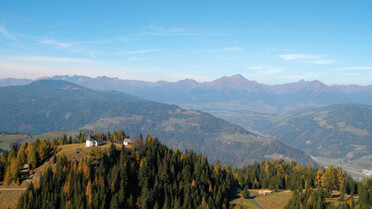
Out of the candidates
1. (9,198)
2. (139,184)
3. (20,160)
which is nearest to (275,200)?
(139,184)

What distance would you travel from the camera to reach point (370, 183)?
120 m

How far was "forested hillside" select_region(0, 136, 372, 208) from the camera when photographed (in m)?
97.0

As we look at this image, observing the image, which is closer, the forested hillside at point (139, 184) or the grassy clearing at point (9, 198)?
the grassy clearing at point (9, 198)

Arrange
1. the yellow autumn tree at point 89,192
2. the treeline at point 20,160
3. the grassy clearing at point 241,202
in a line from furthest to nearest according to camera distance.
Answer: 1. the grassy clearing at point 241,202
2. the treeline at point 20,160
3. the yellow autumn tree at point 89,192

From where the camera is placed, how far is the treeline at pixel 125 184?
96000 millimetres

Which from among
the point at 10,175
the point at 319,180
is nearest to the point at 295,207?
the point at 319,180

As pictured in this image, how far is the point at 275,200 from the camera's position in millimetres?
124062

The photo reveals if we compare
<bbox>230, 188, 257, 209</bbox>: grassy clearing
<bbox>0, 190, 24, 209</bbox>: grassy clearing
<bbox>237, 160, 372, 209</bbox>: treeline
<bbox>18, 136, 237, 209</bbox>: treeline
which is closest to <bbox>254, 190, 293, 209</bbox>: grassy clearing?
<bbox>230, 188, 257, 209</bbox>: grassy clearing

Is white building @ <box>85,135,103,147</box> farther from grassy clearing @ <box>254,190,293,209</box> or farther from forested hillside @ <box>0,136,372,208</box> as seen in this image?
grassy clearing @ <box>254,190,293,209</box>

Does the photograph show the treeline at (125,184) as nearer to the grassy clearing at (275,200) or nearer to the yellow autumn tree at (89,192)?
the yellow autumn tree at (89,192)

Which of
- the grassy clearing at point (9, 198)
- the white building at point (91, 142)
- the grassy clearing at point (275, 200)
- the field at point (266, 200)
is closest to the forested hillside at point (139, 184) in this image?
the field at point (266, 200)

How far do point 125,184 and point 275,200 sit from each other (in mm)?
67429

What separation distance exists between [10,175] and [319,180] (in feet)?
479

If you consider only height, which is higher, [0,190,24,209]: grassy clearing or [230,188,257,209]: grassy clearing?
[0,190,24,209]: grassy clearing
